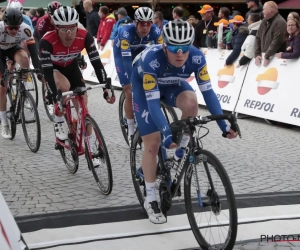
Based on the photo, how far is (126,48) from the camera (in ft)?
26.1

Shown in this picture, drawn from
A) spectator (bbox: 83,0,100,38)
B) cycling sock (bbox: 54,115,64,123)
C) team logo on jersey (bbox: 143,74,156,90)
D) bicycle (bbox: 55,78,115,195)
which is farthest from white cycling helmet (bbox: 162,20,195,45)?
spectator (bbox: 83,0,100,38)

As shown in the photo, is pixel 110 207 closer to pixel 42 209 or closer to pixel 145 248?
pixel 42 209

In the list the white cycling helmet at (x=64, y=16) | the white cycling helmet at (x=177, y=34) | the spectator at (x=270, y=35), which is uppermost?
the white cycling helmet at (x=177, y=34)

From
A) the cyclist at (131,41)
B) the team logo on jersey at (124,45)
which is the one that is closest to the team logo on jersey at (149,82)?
the cyclist at (131,41)

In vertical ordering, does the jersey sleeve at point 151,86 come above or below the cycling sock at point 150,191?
above

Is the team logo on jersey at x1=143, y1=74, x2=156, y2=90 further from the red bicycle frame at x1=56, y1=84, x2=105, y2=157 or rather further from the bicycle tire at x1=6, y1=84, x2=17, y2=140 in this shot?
the bicycle tire at x1=6, y1=84, x2=17, y2=140

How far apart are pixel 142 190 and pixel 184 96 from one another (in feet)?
3.51

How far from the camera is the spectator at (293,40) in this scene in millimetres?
9758

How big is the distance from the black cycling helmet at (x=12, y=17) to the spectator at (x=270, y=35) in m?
4.67

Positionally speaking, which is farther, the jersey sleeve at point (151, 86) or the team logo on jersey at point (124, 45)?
the team logo on jersey at point (124, 45)

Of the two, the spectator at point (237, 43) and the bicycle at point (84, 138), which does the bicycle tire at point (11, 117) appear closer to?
the bicycle at point (84, 138)

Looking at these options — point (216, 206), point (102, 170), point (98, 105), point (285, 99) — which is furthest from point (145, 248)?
point (98, 105)

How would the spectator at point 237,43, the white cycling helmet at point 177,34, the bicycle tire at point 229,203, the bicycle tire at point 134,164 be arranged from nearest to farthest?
1. the bicycle tire at point 229,203
2. the white cycling helmet at point 177,34
3. the bicycle tire at point 134,164
4. the spectator at point 237,43

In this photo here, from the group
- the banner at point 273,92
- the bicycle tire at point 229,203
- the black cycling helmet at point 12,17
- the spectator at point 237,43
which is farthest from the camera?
the spectator at point 237,43
